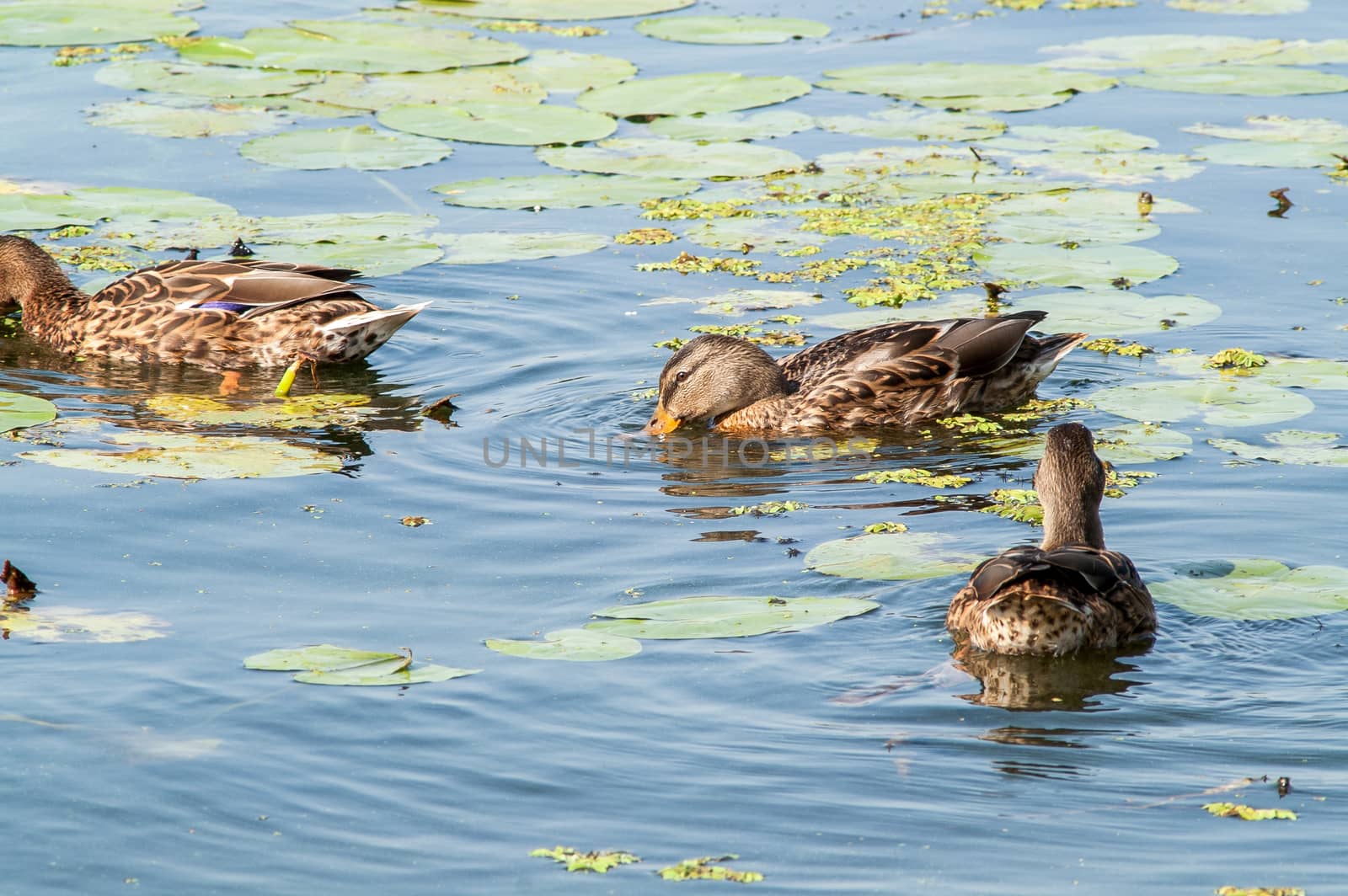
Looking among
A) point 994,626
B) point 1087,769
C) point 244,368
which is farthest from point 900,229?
point 1087,769

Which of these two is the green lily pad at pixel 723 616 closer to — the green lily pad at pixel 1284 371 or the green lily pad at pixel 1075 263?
the green lily pad at pixel 1284 371

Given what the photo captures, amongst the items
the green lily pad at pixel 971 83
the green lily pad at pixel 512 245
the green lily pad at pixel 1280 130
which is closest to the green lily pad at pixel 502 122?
the green lily pad at pixel 512 245

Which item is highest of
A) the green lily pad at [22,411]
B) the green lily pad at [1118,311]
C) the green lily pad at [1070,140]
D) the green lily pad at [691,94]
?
the green lily pad at [691,94]

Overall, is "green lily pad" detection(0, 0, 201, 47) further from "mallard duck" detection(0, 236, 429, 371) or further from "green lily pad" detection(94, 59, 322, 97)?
"mallard duck" detection(0, 236, 429, 371)

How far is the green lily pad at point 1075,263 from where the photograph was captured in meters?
11.2

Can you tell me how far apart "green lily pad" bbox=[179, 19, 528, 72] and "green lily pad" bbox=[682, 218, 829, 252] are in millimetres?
4623

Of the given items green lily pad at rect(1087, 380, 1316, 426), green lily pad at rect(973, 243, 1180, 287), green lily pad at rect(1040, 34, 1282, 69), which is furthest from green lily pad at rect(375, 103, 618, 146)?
green lily pad at rect(1087, 380, 1316, 426)

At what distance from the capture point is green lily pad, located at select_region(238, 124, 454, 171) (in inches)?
533

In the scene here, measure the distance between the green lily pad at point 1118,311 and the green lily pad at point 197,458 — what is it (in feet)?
14.7

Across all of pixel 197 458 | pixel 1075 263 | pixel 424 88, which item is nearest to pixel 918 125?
pixel 1075 263

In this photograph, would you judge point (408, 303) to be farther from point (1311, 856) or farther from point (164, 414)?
point (1311, 856)

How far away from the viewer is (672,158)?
13.7 metres

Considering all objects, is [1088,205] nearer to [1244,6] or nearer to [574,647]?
[1244,6]

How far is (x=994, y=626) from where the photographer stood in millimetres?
6457
